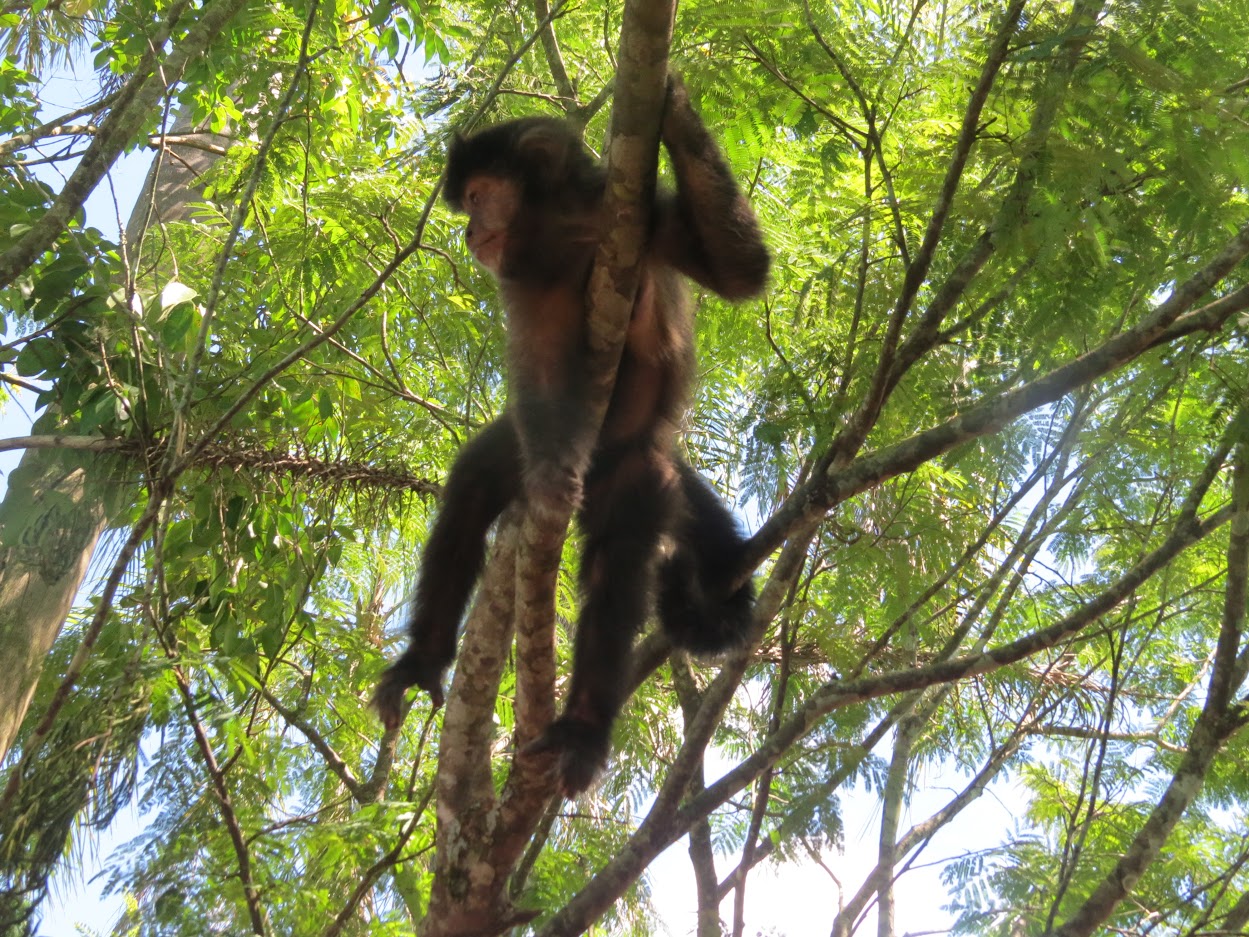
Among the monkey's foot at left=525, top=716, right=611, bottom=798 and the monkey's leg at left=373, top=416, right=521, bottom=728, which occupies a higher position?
the monkey's leg at left=373, top=416, right=521, bottom=728

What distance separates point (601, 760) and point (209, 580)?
9.96 feet

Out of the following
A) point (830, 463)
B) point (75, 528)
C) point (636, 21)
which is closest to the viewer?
point (636, 21)

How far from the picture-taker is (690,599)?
5742 millimetres

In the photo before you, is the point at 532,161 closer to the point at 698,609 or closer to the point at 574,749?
the point at 698,609

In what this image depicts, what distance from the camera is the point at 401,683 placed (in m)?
5.68

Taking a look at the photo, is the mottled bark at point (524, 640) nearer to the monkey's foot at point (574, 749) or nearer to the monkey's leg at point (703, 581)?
the monkey's foot at point (574, 749)

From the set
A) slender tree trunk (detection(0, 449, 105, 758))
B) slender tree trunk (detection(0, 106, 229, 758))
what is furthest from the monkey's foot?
slender tree trunk (detection(0, 449, 105, 758))

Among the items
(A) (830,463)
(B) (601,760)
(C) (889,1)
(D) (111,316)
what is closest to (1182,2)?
(C) (889,1)

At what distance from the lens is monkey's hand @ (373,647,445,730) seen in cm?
567

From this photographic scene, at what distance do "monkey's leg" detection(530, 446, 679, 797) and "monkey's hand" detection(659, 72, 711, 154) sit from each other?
5.28 ft

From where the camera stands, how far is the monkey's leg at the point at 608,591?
4836 millimetres

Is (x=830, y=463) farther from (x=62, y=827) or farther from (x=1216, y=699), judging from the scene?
(x=62, y=827)

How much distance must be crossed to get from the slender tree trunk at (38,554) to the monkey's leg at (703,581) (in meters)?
3.48

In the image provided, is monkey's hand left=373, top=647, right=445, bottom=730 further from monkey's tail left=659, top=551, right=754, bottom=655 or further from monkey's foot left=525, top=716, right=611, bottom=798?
monkey's tail left=659, top=551, right=754, bottom=655
